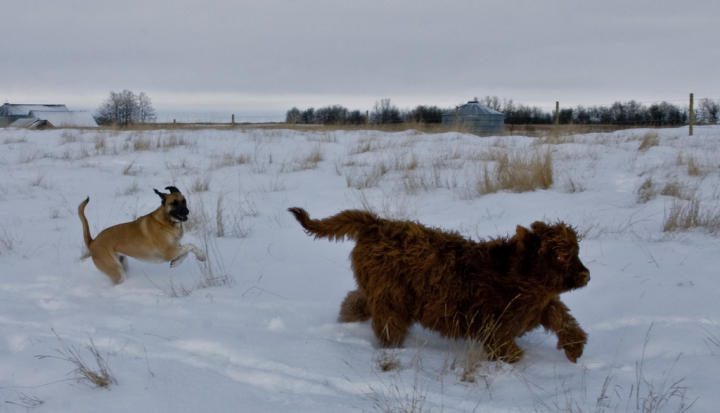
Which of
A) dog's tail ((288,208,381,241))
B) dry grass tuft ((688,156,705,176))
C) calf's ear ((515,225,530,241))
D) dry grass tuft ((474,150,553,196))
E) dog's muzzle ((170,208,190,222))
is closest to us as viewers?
calf's ear ((515,225,530,241))

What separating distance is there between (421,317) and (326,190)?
18.0 feet

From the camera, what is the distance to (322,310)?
3.57m

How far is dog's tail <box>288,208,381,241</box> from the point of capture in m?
2.87

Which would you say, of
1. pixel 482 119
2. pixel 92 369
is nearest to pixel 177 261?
pixel 92 369

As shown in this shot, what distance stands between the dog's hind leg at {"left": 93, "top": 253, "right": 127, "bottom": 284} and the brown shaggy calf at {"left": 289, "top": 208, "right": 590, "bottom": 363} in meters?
2.30

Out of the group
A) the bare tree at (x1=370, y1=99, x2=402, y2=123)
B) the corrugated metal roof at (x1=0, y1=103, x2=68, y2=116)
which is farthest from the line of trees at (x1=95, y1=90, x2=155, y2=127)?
the bare tree at (x1=370, y1=99, x2=402, y2=123)

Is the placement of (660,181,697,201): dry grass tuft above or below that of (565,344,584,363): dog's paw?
above

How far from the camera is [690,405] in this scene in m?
2.06

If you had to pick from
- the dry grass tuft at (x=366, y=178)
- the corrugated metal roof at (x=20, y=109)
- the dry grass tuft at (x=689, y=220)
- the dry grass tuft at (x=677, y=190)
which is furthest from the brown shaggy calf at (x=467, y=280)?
the corrugated metal roof at (x=20, y=109)

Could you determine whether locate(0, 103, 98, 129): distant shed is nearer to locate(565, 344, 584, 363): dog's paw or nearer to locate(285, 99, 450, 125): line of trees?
locate(285, 99, 450, 125): line of trees

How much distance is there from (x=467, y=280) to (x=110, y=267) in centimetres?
317

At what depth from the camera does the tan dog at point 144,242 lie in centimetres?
430

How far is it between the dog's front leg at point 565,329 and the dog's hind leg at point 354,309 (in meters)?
1.10

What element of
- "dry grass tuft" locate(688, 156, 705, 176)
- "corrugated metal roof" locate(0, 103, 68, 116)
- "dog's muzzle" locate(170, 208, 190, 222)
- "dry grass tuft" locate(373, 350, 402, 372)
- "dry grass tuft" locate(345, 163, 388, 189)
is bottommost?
"dry grass tuft" locate(373, 350, 402, 372)
